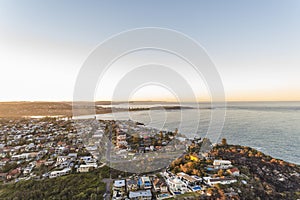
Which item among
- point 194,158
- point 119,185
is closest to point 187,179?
point 194,158

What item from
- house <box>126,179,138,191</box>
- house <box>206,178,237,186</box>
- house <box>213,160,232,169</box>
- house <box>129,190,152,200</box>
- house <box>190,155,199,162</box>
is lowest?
house <box>129,190,152,200</box>

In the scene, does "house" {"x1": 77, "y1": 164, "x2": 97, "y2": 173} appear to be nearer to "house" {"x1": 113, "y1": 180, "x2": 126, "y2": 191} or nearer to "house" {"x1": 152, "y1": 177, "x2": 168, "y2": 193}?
"house" {"x1": 113, "y1": 180, "x2": 126, "y2": 191}

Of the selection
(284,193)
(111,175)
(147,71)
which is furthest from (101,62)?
(284,193)

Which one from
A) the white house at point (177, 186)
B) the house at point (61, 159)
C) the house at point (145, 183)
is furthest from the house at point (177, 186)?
the house at point (61, 159)

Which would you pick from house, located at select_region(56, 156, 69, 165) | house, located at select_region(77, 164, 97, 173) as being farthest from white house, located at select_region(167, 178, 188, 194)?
house, located at select_region(56, 156, 69, 165)

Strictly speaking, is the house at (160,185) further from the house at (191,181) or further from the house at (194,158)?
the house at (194,158)

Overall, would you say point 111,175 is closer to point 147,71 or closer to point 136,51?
point 147,71

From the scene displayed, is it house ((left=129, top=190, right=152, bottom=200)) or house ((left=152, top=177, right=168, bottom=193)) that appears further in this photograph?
house ((left=152, top=177, right=168, bottom=193))

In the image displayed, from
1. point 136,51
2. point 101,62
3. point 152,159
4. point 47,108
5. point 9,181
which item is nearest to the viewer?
point 101,62
